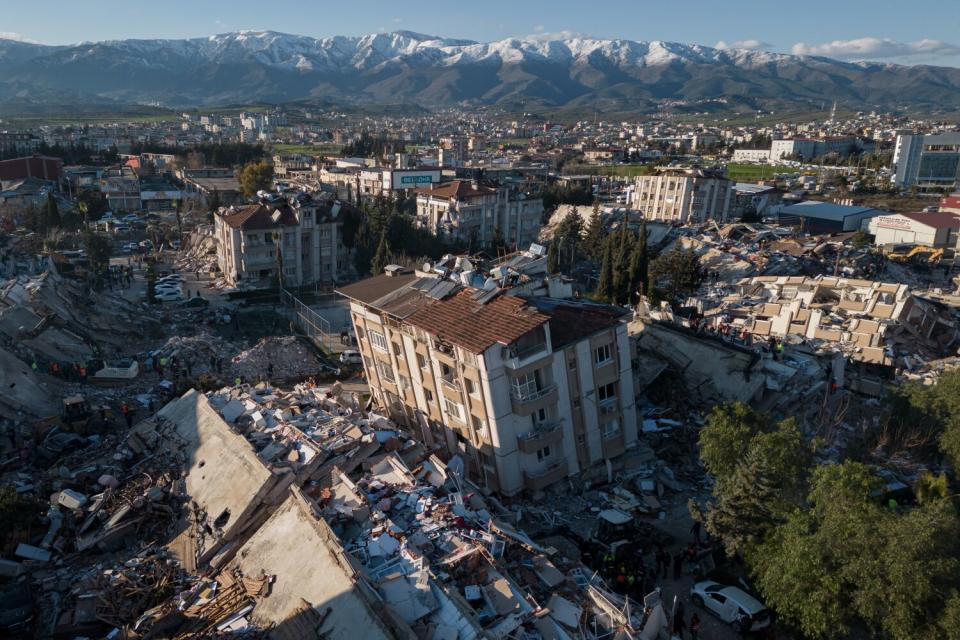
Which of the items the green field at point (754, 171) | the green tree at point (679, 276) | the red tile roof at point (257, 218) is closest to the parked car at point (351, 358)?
the red tile roof at point (257, 218)

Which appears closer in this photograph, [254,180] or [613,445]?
[613,445]

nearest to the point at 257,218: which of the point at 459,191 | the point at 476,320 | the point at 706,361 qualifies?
the point at 459,191

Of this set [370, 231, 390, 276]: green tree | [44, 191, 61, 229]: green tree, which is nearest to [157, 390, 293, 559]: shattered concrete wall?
[370, 231, 390, 276]: green tree

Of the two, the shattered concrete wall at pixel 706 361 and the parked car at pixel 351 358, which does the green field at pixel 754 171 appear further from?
the parked car at pixel 351 358

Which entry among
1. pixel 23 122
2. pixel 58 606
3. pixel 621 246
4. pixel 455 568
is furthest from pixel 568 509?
pixel 23 122

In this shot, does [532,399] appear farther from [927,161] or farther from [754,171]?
[754,171]

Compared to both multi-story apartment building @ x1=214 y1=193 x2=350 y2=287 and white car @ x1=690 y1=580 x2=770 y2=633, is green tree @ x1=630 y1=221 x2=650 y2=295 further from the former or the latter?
white car @ x1=690 y1=580 x2=770 y2=633

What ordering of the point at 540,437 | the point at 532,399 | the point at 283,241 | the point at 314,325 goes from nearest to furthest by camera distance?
the point at 532,399, the point at 540,437, the point at 314,325, the point at 283,241
